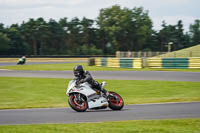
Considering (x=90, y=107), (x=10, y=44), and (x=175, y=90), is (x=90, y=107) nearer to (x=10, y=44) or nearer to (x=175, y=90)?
(x=175, y=90)

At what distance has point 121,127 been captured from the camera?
784cm

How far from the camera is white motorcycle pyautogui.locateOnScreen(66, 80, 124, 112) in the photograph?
1023 centimetres

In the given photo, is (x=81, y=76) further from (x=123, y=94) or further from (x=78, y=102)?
(x=123, y=94)

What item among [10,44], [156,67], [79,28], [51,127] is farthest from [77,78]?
[79,28]

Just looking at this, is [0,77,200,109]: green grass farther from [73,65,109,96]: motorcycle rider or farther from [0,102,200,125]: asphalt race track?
[73,65,109,96]: motorcycle rider

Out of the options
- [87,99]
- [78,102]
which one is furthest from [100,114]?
[78,102]

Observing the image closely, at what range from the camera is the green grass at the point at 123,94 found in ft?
43.4

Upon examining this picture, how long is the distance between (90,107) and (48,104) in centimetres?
281

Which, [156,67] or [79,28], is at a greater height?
[79,28]

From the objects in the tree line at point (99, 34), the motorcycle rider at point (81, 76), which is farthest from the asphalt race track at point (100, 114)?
the tree line at point (99, 34)

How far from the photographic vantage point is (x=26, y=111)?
10.7 metres

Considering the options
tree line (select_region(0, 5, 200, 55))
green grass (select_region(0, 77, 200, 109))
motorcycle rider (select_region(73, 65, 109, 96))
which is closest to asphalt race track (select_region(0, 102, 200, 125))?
motorcycle rider (select_region(73, 65, 109, 96))

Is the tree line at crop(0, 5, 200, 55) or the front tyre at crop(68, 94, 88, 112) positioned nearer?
the front tyre at crop(68, 94, 88, 112)

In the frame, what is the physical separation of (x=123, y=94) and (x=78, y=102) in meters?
5.47
